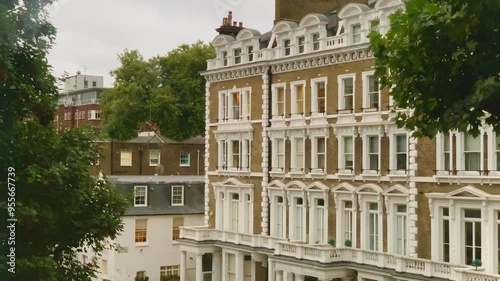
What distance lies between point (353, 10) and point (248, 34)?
8.82m

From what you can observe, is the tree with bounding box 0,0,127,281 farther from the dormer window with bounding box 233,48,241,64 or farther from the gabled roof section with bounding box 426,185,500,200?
the dormer window with bounding box 233,48,241,64

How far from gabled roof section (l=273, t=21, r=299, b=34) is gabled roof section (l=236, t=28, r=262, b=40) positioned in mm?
2294

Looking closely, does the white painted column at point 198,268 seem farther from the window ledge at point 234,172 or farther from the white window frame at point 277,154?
the white window frame at point 277,154

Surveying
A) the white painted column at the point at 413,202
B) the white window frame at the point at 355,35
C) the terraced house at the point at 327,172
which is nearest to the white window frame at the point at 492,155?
the terraced house at the point at 327,172

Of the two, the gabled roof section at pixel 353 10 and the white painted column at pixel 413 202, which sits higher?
the gabled roof section at pixel 353 10

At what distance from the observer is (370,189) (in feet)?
117

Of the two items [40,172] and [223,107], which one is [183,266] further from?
[40,172]

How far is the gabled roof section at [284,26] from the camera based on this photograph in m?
40.9

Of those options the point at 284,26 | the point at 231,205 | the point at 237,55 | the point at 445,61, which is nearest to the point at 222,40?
the point at 237,55

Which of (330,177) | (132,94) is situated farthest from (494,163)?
(132,94)

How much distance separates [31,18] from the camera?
19578mm

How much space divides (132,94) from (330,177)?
3873 centimetres

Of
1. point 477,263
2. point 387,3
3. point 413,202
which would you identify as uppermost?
point 387,3

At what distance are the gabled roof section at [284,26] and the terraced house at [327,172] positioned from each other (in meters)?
0.07
